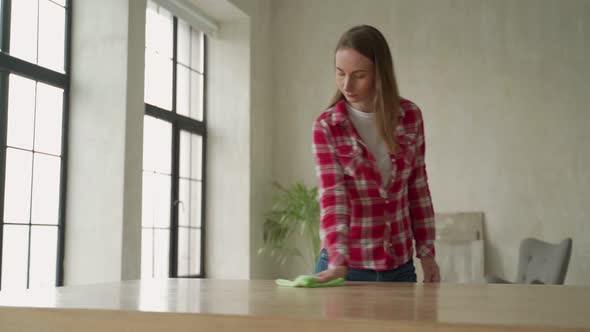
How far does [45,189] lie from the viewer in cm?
416

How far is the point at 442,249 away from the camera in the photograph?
5672 millimetres

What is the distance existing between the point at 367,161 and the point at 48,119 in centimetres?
295

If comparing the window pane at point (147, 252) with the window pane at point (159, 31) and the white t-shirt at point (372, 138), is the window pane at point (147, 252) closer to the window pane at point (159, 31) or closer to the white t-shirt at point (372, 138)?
the window pane at point (159, 31)

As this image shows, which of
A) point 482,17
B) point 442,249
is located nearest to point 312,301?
point 442,249

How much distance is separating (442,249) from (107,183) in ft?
9.61

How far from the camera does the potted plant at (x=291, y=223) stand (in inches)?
230

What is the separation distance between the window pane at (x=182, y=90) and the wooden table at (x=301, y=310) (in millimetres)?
4563

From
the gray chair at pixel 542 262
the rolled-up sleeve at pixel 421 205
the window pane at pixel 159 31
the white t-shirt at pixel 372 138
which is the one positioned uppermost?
the window pane at pixel 159 31

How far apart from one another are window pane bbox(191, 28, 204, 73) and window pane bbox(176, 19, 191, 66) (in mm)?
82

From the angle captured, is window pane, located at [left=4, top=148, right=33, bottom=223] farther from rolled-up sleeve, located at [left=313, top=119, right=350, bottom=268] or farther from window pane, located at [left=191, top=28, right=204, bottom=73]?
rolled-up sleeve, located at [left=313, top=119, right=350, bottom=268]

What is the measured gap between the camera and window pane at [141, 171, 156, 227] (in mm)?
5079

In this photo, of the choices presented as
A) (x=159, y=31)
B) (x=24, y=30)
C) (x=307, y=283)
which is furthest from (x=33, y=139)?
(x=307, y=283)

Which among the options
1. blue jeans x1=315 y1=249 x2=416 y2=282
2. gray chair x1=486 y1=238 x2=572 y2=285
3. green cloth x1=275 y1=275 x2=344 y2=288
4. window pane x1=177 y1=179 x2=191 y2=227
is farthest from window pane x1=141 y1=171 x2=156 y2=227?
green cloth x1=275 y1=275 x2=344 y2=288

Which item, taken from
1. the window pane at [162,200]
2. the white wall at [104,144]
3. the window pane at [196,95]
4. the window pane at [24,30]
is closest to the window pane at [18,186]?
the white wall at [104,144]
